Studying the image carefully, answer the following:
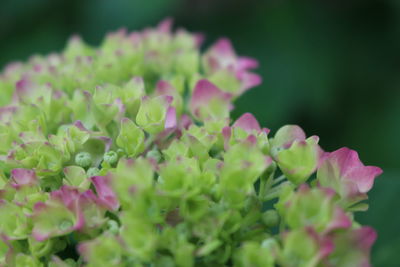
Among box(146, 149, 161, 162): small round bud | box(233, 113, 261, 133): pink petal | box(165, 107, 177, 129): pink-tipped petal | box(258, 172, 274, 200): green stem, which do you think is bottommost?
box(146, 149, 161, 162): small round bud

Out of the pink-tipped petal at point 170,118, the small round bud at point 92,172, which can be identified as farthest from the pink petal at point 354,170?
the small round bud at point 92,172

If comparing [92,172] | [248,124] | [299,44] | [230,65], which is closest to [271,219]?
[248,124]

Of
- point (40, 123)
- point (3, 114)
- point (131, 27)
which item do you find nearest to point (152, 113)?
point (40, 123)

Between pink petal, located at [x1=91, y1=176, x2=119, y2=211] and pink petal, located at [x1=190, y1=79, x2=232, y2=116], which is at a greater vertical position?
pink petal, located at [x1=190, y1=79, x2=232, y2=116]

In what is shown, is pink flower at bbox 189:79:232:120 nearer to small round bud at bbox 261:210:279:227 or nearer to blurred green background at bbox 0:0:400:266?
small round bud at bbox 261:210:279:227

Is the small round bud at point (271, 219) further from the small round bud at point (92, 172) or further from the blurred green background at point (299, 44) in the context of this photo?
the blurred green background at point (299, 44)

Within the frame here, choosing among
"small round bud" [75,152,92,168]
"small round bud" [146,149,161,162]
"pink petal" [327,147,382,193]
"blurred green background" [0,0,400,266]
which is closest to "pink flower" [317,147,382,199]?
"pink petal" [327,147,382,193]

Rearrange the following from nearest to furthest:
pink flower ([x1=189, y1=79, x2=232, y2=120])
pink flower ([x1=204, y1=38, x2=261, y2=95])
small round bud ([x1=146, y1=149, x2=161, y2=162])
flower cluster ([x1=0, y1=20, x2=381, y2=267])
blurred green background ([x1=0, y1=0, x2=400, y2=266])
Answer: flower cluster ([x1=0, y1=20, x2=381, y2=267])
small round bud ([x1=146, y1=149, x2=161, y2=162])
pink flower ([x1=189, y1=79, x2=232, y2=120])
pink flower ([x1=204, y1=38, x2=261, y2=95])
blurred green background ([x1=0, y1=0, x2=400, y2=266])

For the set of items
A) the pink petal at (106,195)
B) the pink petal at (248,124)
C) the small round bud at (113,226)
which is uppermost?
the pink petal at (248,124)
